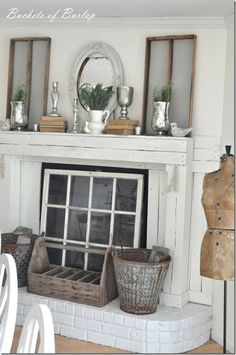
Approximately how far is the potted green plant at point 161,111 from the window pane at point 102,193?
1.83 ft

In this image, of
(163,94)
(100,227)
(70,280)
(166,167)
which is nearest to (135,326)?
(70,280)

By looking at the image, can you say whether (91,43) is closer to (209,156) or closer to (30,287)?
(209,156)

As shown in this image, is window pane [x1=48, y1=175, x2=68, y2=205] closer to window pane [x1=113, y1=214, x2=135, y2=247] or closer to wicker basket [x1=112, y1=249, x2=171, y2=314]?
window pane [x1=113, y1=214, x2=135, y2=247]

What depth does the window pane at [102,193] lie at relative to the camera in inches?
141

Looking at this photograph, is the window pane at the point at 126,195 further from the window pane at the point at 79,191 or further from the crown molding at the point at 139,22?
the crown molding at the point at 139,22

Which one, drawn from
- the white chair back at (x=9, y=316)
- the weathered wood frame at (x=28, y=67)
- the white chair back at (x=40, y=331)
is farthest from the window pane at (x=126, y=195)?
the white chair back at (x=40, y=331)

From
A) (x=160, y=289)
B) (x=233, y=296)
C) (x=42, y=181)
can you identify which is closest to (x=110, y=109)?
(x=42, y=181)

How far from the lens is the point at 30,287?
3.45 metres

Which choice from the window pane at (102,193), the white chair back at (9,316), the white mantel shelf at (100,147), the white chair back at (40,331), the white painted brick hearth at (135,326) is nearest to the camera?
the white chair back at (40,331)

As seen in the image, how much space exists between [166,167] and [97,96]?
73 cm

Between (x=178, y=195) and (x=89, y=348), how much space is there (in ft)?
3.71

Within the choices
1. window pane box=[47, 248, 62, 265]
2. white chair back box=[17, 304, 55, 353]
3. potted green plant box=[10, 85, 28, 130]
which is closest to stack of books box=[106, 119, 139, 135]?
potted green plant box=[10, 85, 28, 130]

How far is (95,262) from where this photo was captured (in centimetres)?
363

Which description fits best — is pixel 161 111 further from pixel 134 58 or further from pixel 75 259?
pixel 75 259
